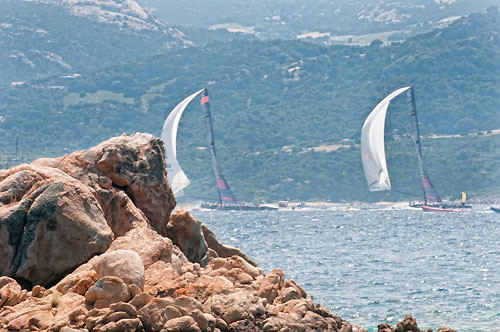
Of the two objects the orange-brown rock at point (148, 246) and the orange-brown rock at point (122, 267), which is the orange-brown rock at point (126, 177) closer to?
the orange-brown rock at point (148, 246)

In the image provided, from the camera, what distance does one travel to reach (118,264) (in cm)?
1977

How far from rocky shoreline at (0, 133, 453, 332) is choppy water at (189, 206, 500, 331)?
9421 millimetres

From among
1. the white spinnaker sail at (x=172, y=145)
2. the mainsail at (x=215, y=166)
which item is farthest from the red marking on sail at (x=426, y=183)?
the white spinnaker sail at (x=172, y=145)

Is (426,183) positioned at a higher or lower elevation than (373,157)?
lower

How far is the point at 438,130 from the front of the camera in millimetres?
195250

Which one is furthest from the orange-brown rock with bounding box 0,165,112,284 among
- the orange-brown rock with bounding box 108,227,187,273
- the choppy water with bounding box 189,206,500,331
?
the choppy water with bounding box 189,206,500,331

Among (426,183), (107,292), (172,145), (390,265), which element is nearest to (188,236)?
(107,292)

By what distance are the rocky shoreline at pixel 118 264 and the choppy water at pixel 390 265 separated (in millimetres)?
9421

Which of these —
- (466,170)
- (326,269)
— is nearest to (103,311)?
(326,269)

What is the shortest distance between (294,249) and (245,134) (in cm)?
13611

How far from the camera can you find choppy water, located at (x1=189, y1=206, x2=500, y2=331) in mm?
34500

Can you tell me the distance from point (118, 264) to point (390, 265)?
32818mm

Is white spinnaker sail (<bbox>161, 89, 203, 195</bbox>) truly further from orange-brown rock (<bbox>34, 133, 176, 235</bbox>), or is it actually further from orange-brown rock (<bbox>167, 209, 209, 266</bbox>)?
orange-brown rock (<bbox>34, 133, 176, 235</bbox>)

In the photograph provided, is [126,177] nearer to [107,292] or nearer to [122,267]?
[122,267]
